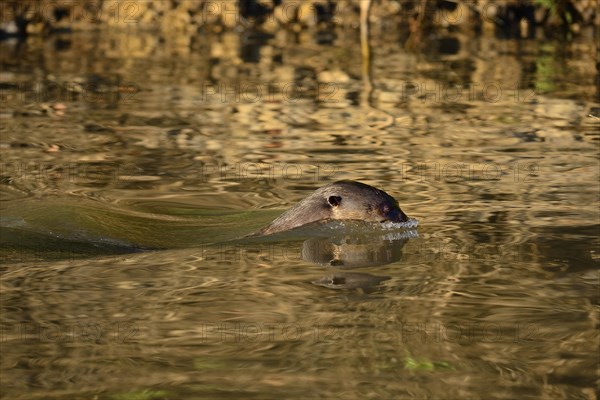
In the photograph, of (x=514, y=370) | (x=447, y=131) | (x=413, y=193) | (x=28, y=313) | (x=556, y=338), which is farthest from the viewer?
(x=447, y=131)

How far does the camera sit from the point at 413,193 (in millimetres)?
9672

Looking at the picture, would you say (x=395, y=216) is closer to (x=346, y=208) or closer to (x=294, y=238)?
(x=346, y=208)

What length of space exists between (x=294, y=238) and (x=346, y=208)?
15.7 inches

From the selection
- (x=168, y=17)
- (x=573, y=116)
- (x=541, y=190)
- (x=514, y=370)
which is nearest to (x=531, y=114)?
(x=573, y=116)

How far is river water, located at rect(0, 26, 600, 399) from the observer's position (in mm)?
5688

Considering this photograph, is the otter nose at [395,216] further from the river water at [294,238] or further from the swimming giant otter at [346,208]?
the river water at [294,238]

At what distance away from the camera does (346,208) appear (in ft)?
27.8

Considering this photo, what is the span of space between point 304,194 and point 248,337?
3.65 m

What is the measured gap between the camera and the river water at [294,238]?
5.69 meters

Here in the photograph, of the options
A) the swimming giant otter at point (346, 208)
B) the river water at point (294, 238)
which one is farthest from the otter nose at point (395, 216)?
the river water at point (294, 238)

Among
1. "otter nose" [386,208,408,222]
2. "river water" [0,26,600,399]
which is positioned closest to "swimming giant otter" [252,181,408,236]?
"otter nose" [386,208,408,222]

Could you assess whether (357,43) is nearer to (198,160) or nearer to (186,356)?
(198,160)

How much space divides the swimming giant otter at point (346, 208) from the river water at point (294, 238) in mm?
142

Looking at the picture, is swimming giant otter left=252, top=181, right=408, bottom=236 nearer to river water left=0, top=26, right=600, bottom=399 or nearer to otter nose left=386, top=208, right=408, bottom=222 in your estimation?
otter nose left=386, top=208, right=408, bottom=222
